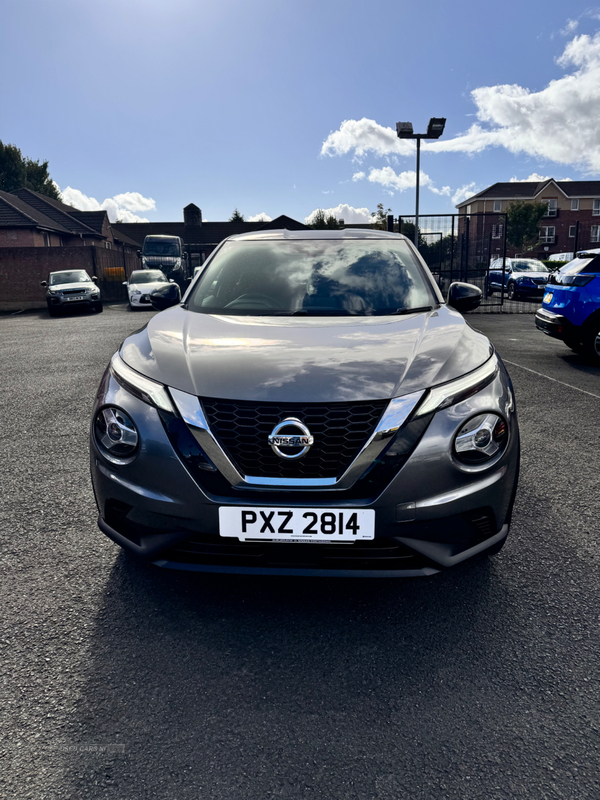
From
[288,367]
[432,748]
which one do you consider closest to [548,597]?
[432,748]

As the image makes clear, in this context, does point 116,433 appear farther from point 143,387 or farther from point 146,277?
point 146,277

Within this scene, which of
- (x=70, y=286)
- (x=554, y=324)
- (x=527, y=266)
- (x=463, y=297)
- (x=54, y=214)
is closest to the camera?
(x=463, y=297)

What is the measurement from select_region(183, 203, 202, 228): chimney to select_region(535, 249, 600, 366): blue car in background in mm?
62362

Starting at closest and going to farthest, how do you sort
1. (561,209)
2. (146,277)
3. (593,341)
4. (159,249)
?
(593,341) → (146,277) → (159,249) → (561,209)

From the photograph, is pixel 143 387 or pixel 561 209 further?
pixel 561 209

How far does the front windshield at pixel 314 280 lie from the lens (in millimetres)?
3436

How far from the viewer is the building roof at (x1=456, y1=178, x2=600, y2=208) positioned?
75312mm

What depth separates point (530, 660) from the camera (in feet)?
7.30

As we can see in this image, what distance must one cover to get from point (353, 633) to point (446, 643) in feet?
1.15

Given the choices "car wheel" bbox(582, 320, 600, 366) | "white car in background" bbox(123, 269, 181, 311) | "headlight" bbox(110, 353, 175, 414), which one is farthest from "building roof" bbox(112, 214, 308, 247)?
"headlight" bbox(110, 353, 175, 414)

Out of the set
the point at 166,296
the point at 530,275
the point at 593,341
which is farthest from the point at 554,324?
the point at 530,275

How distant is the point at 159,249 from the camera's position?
1329 inches

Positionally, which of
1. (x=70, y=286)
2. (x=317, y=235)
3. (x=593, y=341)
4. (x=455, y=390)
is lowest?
(x=593, y=341)

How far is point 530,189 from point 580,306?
251 ft
